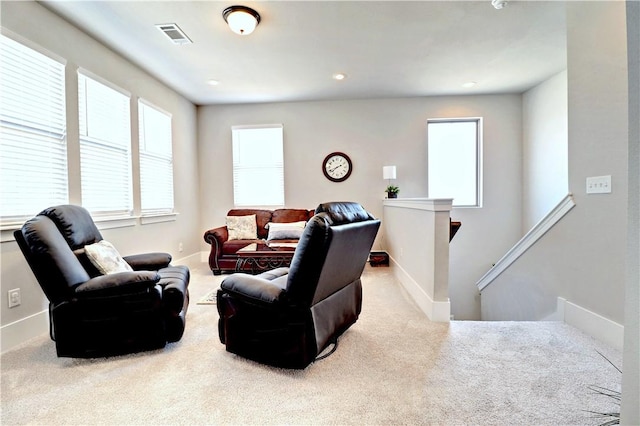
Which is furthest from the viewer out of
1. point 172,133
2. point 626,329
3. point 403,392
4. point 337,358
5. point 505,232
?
point 505,232

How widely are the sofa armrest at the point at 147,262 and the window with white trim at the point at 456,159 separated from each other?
4.25 m

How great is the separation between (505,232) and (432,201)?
10.9 feet

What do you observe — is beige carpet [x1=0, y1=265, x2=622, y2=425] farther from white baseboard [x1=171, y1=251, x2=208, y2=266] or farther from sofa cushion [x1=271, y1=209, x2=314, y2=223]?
sofa cushion [x1=271, y1=209, x2=314, y2=223]

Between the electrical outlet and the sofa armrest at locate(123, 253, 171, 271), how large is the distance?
73 centimetres

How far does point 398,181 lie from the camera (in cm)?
521

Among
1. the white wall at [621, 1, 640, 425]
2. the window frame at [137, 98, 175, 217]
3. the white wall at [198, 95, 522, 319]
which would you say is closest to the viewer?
the white wall at [621, 1, 640, 425]

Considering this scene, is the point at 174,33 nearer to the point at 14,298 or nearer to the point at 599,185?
the point at 14,298

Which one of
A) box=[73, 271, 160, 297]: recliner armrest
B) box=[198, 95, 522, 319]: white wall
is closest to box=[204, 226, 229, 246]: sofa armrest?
box=[198, 95, 522, 319]: white wall

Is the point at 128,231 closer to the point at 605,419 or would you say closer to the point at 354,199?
the point at 354,199

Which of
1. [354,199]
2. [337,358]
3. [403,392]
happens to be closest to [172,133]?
[354,199]

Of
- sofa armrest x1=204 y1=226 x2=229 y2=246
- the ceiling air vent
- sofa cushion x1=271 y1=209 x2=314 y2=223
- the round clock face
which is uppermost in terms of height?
the ceiling air vent

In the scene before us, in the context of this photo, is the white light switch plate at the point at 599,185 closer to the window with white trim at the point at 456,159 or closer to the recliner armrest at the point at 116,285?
the window with white trim at the point at 456,159

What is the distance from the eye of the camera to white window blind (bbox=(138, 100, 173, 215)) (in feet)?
12.8

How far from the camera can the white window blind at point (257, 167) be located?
17.5 ft
